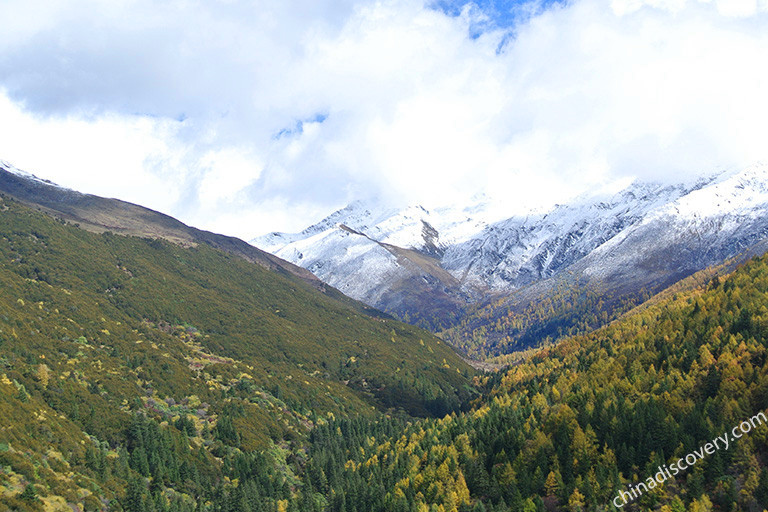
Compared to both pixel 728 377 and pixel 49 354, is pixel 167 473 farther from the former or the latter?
pixel 728 377

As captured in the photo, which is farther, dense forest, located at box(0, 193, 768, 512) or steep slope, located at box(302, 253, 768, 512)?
steep slope, located at box(302, 253, 768, 512)

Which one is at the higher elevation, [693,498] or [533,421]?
[533,421]

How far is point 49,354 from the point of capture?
178375mm

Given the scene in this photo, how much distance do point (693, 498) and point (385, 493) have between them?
252ft

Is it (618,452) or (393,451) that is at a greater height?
(618,452)

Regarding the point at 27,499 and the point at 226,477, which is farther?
the point at 226,477

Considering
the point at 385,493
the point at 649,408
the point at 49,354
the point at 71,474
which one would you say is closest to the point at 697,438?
the point at 649,408

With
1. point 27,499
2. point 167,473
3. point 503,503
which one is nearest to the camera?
point 27,499

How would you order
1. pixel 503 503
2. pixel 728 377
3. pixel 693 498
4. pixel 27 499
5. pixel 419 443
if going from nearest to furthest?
1. pixel 27 499
2. pixel 693 498
3. pixel 503 503
4. pixel 728 377
5. pixel 419 443

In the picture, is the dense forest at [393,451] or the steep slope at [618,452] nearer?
the dense forest at [393,451]

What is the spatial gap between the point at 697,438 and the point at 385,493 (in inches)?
3158

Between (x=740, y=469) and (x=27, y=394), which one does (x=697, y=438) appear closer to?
(x=740, y=469)

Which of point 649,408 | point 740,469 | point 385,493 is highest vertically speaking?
point 649,408

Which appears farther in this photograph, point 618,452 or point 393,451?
point 393,451
